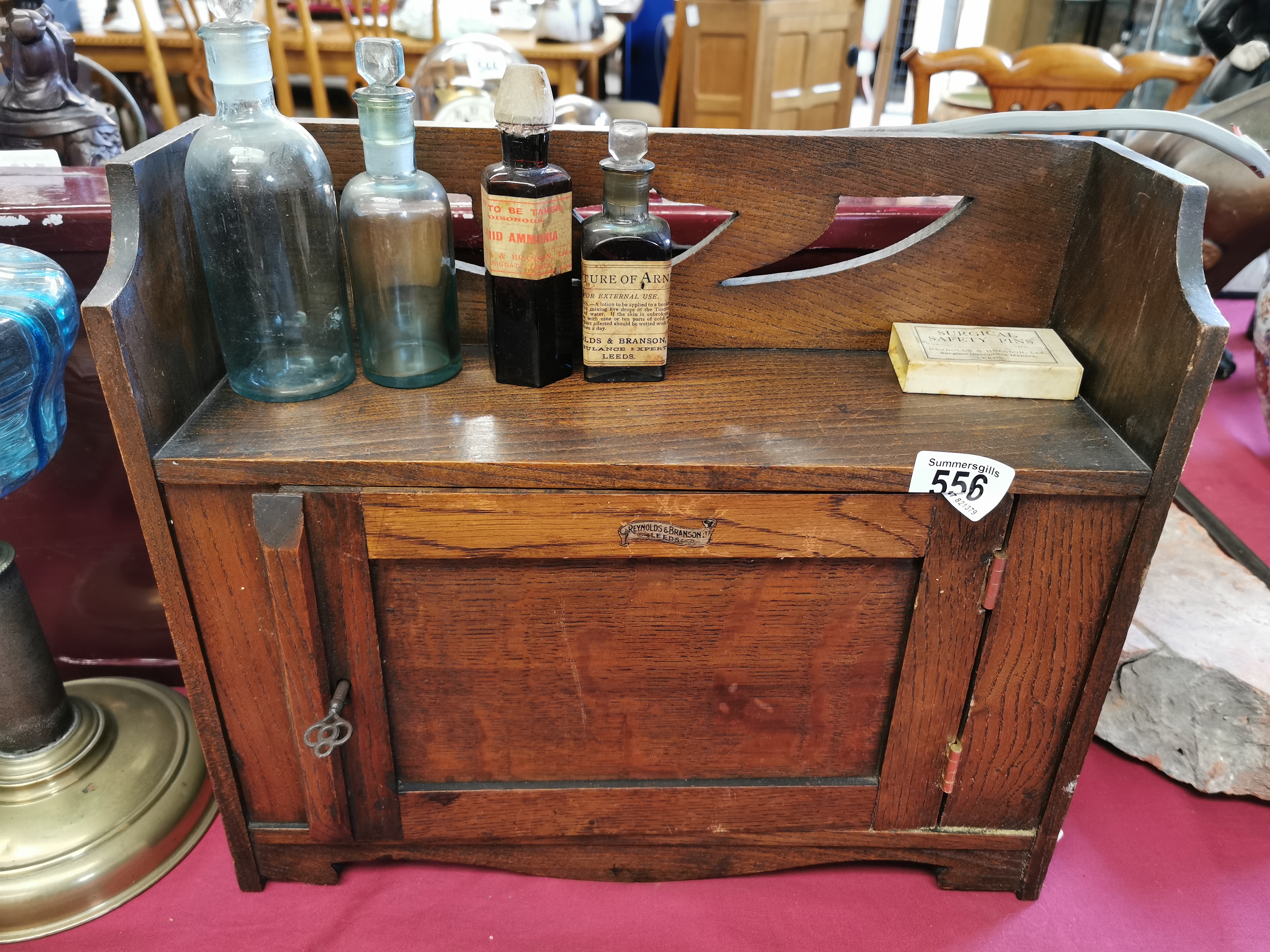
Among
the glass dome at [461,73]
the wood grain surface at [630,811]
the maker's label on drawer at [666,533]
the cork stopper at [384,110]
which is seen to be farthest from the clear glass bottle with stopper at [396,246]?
the glass dome at [461,73]

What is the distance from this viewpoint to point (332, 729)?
2.94ft

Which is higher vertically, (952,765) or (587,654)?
(587,654)

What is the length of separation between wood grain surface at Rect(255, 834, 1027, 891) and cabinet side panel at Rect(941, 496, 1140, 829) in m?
0.07

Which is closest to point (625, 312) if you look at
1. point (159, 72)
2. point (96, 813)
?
point (96, 813)

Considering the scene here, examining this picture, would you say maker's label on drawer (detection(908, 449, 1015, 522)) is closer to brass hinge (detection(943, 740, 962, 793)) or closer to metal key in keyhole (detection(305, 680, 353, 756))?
brass hinge (detection(943, 740, 962, 793))

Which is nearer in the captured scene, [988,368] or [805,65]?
[988,368]

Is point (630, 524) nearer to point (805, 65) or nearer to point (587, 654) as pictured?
point (587, 654)

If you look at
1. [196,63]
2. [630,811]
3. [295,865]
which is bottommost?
[295,865]

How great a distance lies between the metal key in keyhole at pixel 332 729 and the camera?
88 cm

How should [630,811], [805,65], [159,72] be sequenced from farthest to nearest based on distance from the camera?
[805,65], [159,72], [630,811]

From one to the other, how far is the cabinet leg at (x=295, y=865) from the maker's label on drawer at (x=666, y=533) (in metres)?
0.54

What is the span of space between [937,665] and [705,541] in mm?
273

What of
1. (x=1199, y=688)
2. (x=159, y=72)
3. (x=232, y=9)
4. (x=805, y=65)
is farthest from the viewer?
(x=805, y=65)

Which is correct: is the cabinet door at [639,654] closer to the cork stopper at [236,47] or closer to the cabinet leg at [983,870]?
the cabinet leg at [983,870]
